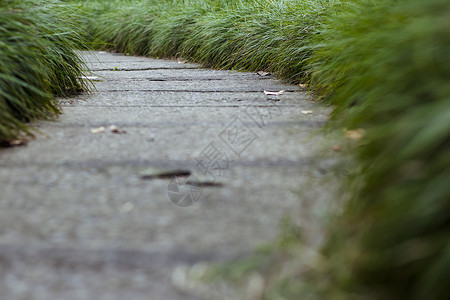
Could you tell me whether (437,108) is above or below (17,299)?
above

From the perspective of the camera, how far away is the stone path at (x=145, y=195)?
4.04 ft

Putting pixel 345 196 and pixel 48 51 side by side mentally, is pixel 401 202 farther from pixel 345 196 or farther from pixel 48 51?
pixel 48 51

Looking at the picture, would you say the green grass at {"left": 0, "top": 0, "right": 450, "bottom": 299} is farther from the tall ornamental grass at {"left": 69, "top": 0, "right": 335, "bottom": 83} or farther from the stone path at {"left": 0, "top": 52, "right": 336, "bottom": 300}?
the tall ornamental grass at {"left": 69, "top": 0, "right": 335, "bottom": 83}

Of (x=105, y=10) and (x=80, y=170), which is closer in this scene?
(x=80, y=170)

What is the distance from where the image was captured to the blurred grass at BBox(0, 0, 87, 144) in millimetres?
2184

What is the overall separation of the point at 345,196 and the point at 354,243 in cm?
39

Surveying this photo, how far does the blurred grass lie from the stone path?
0.36ft

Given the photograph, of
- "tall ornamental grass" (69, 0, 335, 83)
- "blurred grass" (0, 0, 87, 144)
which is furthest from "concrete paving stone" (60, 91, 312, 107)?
"tall ornamental grass" (69, 0, 335, 83)

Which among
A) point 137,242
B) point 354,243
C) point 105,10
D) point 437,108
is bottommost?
point 105,10

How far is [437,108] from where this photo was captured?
119 cm

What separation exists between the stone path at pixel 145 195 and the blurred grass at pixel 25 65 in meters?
0.11

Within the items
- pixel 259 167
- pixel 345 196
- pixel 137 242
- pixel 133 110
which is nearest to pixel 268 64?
pixel 133 110

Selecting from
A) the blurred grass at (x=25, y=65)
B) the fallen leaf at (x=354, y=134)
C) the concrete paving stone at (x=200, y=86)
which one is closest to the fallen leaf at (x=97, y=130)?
the blurred grass at (x=25, y=65)

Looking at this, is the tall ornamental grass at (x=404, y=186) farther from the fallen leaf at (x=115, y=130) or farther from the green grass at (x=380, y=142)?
the fallen leaf at (x=115, y=130)
